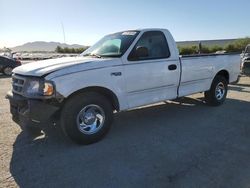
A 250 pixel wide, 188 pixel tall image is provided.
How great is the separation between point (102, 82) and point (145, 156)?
4.76 ft

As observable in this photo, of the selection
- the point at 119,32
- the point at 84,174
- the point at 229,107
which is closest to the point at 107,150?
the point at 84,174

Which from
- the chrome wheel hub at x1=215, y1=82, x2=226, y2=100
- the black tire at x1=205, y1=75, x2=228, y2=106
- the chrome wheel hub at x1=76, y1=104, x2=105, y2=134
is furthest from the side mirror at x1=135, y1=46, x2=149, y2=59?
the chrome wheel hub at x1=215, y1=82, x2=226, y2=100

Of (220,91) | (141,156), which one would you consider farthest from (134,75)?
(220,91)

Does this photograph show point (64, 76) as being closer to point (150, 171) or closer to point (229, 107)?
point (150, 171)

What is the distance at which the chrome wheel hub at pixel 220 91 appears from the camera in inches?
311

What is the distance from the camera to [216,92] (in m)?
7.89

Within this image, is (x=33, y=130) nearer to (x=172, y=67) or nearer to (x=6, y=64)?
(x=172, y=67)

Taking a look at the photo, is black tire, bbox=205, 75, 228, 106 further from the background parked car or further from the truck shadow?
the background parked car

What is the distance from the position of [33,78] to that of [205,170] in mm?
2958

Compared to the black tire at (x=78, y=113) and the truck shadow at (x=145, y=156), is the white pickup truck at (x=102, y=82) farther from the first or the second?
the truck shadow at (x=145, y=156)

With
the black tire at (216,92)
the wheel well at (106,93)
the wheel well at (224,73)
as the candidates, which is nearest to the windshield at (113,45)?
the wheel well at (106,93)

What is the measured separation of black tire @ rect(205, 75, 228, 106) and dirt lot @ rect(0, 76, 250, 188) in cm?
111

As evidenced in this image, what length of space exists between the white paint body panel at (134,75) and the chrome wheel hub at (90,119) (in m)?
0.41

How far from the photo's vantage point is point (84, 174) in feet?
13.0
